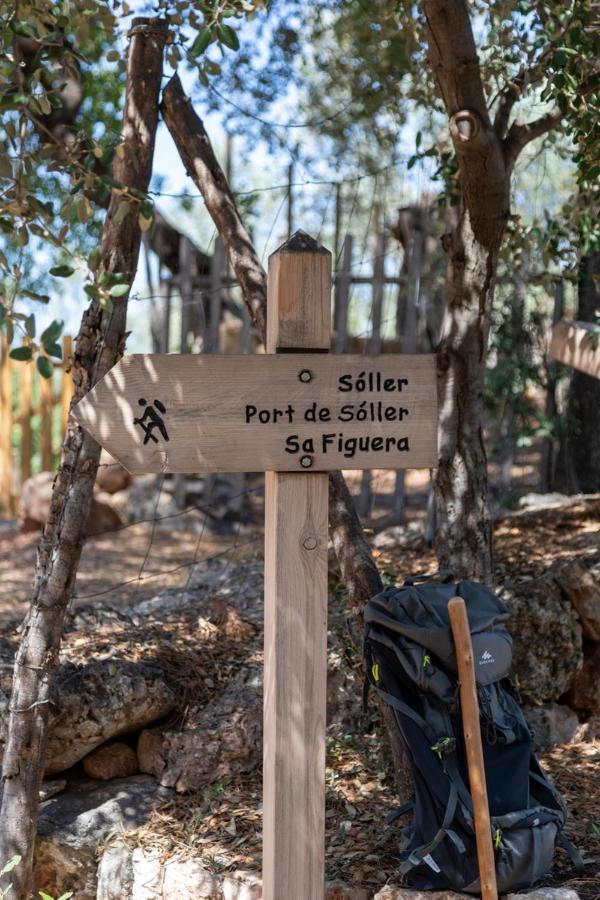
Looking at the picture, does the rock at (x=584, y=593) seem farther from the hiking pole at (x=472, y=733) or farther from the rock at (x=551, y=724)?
the hiking pole at (x=472, y=733)

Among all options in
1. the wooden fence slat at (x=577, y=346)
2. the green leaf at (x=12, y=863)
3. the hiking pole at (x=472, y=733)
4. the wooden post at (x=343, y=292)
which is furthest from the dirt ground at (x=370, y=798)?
the wooden post at (x=343, y=292)

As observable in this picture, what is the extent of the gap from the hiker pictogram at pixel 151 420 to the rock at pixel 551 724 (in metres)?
2.62

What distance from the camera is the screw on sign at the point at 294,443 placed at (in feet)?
Answer: 8.63

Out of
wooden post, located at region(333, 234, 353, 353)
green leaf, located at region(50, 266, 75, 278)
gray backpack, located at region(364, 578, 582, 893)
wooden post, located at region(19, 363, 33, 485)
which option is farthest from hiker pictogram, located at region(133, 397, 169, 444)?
wooden post, located at region(19, 363, 33, 485)

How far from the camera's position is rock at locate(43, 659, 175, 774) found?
4125mm

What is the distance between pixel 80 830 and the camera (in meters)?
3.96

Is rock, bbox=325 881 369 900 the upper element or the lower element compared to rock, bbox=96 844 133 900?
upper

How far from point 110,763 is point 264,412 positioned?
7.67 ft

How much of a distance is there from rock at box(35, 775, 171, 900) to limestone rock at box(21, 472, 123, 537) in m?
5.49

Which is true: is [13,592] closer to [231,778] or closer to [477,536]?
[231,778]

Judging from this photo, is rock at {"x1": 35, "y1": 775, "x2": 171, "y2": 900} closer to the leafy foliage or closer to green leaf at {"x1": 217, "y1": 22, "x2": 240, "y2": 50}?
the leafy foliage

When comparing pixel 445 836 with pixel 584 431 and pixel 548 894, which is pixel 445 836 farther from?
pixel 584 431

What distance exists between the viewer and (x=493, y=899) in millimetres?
2926

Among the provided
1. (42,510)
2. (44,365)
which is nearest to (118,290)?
(44,365)
